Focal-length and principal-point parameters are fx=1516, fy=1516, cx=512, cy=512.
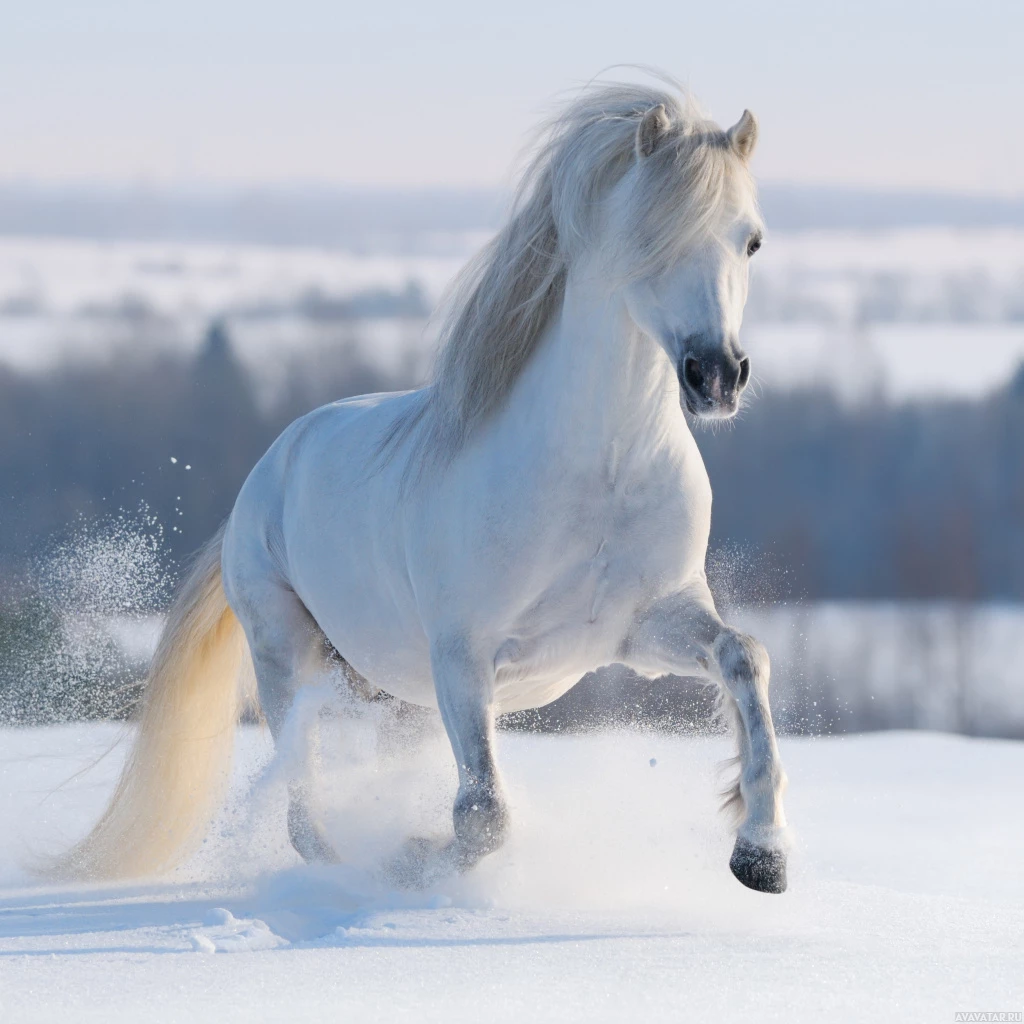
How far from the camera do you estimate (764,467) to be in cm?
2538

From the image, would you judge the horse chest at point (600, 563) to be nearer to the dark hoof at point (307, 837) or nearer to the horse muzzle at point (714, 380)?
the horse muzzle at point (714, 380)

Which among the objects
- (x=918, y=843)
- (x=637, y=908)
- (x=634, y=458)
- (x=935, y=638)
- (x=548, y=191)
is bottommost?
(x=935, y=638)

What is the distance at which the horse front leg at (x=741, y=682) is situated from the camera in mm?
3143

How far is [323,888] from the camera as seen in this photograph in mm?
3678

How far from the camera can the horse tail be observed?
485 cm

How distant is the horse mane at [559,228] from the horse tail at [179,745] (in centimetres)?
157

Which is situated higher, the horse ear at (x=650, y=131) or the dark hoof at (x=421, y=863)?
the horse ear at (x=650, y=131)

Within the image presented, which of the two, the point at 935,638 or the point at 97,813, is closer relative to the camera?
the point at 97,813

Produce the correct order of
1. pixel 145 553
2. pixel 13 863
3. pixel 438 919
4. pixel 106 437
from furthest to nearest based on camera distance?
pixel 106 437, pixel 145 553, pixel 13 863, pixel 438 919

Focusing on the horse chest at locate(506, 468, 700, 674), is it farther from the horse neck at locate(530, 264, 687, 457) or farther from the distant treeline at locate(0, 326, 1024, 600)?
the distant treeline at locate(0, 326, 1024, 600)

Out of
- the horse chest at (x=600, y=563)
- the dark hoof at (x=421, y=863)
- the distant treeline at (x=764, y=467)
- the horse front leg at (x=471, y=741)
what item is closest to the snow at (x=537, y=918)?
the dark hoof at (x=421, y=863)

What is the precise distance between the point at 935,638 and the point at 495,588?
87.0 ft

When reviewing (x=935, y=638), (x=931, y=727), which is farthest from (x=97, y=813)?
(x=935, y=638)

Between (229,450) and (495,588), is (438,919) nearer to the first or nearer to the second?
(495,588)
